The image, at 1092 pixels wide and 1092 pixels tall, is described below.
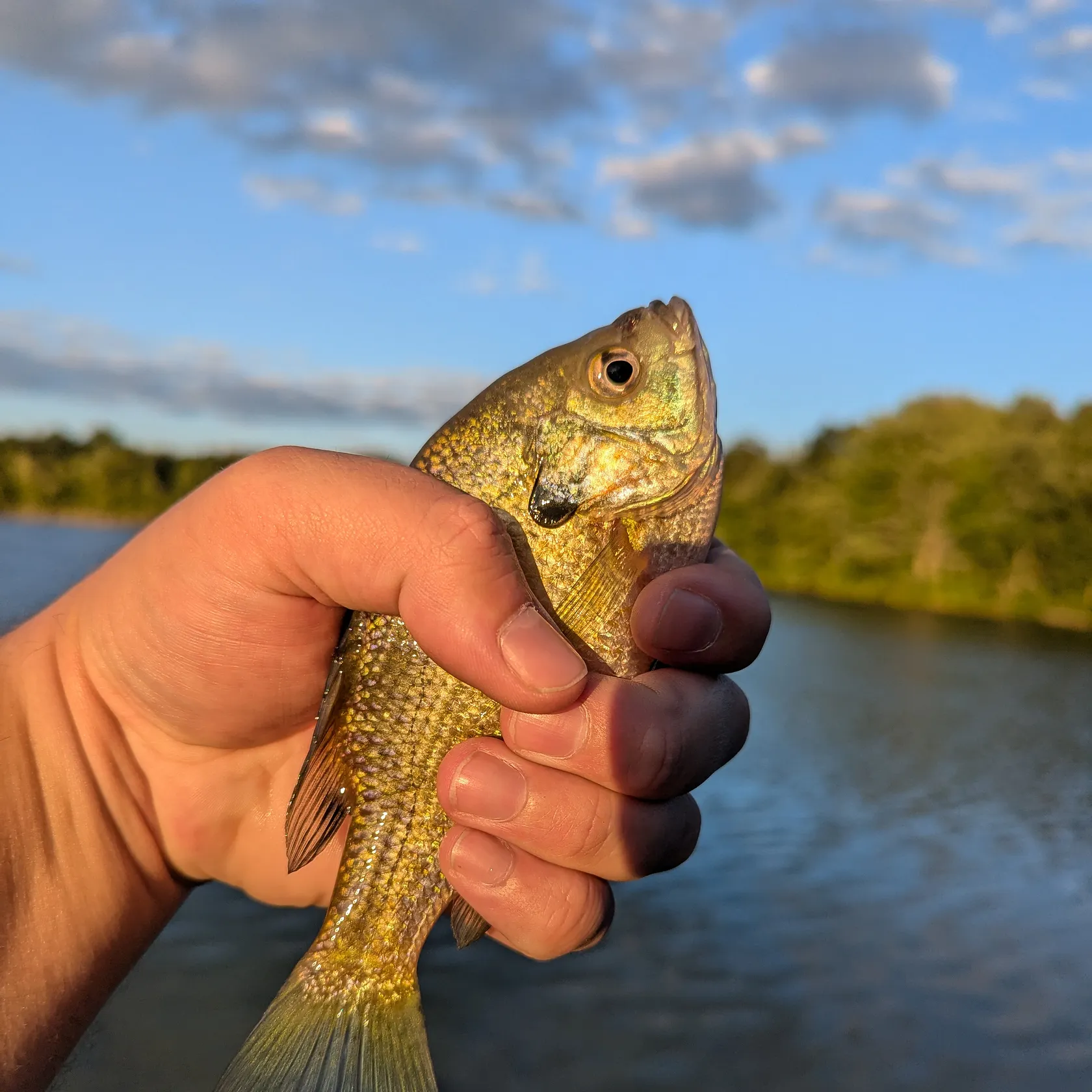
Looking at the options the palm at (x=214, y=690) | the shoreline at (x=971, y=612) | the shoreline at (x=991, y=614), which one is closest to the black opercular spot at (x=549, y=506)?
the palm at (x=214, y=690)

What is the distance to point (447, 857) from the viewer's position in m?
3.54

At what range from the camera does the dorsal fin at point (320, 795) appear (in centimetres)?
332

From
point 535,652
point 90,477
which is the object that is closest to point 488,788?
point 535,652

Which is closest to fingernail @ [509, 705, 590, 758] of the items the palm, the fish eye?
the palm

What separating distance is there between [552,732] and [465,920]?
0.93 meters

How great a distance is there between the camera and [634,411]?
359cm

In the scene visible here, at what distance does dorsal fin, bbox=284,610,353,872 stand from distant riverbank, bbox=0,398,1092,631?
49.0 meters

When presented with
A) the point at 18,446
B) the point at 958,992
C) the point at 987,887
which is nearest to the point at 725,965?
the point at 958,992

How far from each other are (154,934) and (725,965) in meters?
10.6

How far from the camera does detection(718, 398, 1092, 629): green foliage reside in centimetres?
6034

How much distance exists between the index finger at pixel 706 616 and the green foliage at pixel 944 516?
6236 centimetres

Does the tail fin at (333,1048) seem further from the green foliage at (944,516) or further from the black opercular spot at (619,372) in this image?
the green foliage at (944,516)

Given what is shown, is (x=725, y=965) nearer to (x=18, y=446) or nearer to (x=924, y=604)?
(x=924, y=604)

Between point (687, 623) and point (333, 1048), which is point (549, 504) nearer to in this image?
point (687, 623)
